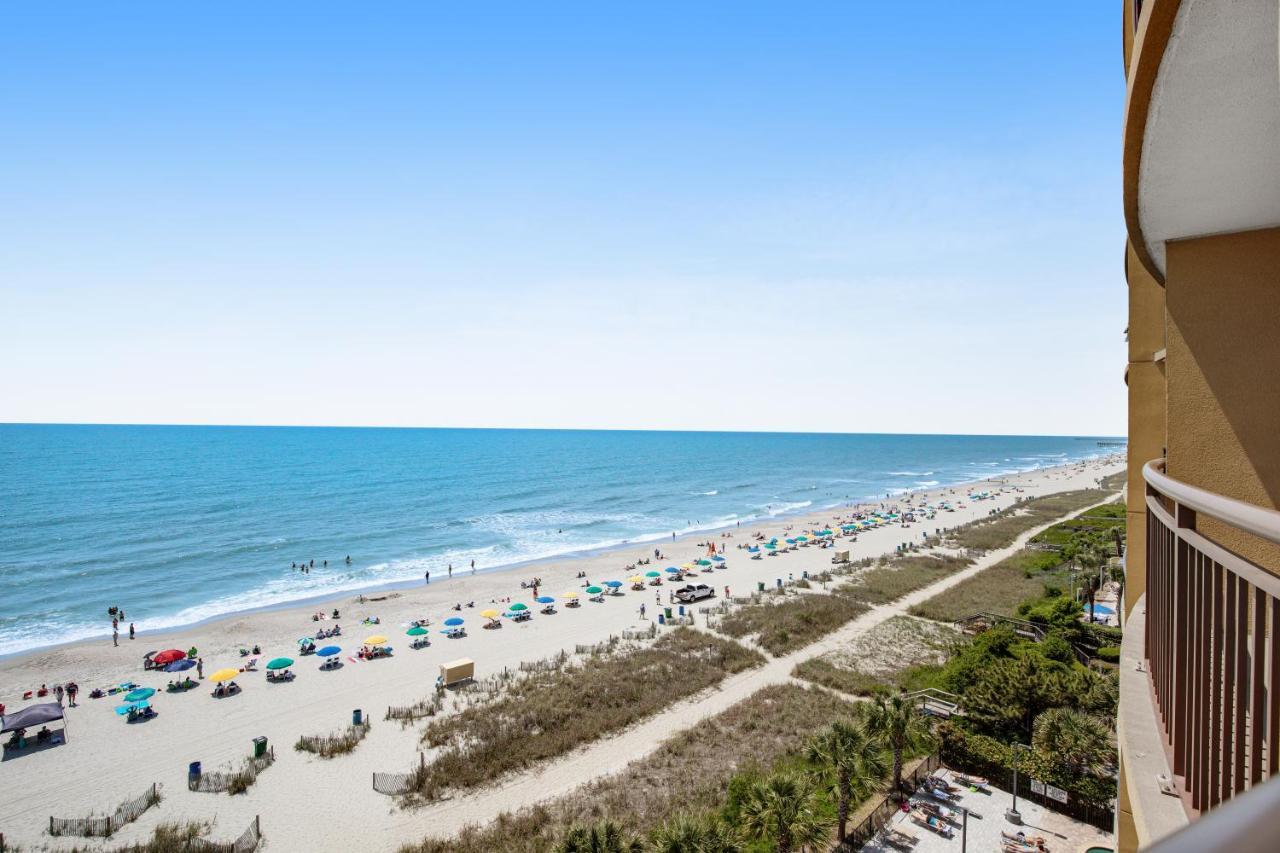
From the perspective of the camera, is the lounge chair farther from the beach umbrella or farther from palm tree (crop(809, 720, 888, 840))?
the beach umbrella

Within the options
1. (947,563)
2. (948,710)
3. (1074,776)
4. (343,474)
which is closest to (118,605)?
(948,710)

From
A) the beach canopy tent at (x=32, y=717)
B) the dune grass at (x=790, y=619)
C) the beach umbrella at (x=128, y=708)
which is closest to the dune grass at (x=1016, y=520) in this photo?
the dune grass at (x=790, y=619)

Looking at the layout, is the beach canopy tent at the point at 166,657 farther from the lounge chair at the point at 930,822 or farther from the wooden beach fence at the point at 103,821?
the lounge chair at the point at 930,822

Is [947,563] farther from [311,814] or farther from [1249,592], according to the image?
[1249,592]

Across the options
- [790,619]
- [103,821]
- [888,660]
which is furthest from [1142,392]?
[790,619]

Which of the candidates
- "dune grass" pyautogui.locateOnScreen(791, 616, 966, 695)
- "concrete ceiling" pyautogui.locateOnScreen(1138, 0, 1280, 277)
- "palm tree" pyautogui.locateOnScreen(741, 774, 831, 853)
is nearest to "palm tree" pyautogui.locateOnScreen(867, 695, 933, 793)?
"palm tree" pyautogui.locateOnScreen(741, 774, 831, 853)

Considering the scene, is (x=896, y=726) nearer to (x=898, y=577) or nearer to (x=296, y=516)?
(x=898, y=577)
